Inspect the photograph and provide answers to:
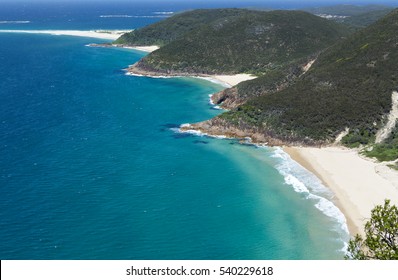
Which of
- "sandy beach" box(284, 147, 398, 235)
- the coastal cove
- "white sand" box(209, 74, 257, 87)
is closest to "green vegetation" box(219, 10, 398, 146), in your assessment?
"sandy beach" box(284, 147, 398, 235)

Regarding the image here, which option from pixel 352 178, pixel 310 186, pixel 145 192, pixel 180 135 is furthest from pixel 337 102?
pixel 145 192

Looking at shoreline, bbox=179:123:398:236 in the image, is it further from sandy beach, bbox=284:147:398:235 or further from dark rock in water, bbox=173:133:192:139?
dark rock in water, bbox=173:133:192:139

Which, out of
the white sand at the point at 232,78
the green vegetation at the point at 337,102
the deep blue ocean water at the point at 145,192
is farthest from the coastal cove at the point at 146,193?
the white sand at the point at 232,78

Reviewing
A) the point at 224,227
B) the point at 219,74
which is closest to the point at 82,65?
the point at 219,74

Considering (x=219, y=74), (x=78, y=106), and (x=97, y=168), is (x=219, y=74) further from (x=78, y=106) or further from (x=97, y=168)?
(x=97, y=168)

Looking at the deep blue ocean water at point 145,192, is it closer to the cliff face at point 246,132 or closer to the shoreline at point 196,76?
the cliff face at point 246,132
